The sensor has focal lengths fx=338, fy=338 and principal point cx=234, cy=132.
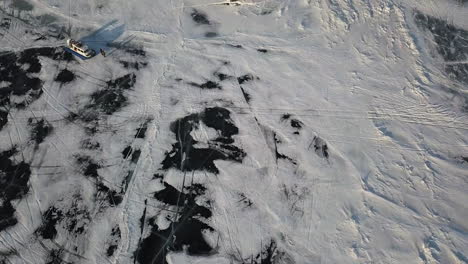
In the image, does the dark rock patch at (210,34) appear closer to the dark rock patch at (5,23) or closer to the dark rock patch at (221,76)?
the dark rock patch at (221,76)

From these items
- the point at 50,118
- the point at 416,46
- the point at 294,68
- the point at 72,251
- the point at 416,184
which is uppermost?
the point at 416,46

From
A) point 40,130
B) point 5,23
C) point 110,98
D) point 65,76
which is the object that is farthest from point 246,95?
point 5,23

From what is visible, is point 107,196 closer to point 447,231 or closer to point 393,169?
point 393,169

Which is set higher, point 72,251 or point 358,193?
point 358,193

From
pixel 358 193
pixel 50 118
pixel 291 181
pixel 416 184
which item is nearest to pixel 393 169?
pixel 416 184

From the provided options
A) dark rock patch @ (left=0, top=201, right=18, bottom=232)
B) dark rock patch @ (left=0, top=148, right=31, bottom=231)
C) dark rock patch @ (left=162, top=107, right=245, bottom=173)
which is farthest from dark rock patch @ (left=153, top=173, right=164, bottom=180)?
dark rock patch @ (left=0, top=201, right=18, bottom=232)

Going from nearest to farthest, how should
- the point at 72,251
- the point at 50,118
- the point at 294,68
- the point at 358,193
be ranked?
the point at 72,251
the point at 358,193
the point at 50,118
the point at 294,68

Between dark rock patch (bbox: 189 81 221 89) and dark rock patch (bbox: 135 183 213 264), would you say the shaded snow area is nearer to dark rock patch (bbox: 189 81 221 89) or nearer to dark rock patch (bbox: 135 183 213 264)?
dark rock patch (bbox: 135 183 213 264)
